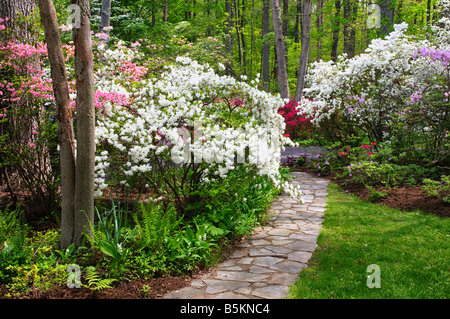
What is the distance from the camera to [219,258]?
397cm

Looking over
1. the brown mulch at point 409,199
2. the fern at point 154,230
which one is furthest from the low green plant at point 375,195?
the fern at point 154,230

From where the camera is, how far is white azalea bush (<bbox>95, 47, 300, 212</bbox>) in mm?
4160

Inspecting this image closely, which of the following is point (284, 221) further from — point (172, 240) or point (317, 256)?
point (172, 240)

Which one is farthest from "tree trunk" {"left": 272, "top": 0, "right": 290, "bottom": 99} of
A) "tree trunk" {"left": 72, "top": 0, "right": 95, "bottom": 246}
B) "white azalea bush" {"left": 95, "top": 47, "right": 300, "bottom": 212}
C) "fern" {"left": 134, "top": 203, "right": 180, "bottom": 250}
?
"tree trunk" {"left": 72, "top": 0, "right": 95, "bottom": 246}

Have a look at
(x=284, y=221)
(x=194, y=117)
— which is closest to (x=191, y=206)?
(x=194, y=117)

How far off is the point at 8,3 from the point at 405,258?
244 inches

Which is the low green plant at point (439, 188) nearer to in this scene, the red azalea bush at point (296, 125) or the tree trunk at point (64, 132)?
the tree trunk at point (64, 132)

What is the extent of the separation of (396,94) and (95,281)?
698 centimetres

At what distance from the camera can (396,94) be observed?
7.55 meters

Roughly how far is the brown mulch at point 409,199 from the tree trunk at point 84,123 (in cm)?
455

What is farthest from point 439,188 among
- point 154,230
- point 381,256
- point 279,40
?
point 279,40

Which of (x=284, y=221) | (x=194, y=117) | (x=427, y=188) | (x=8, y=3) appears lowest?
(x=284, y=221)

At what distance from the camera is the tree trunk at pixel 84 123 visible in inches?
131
